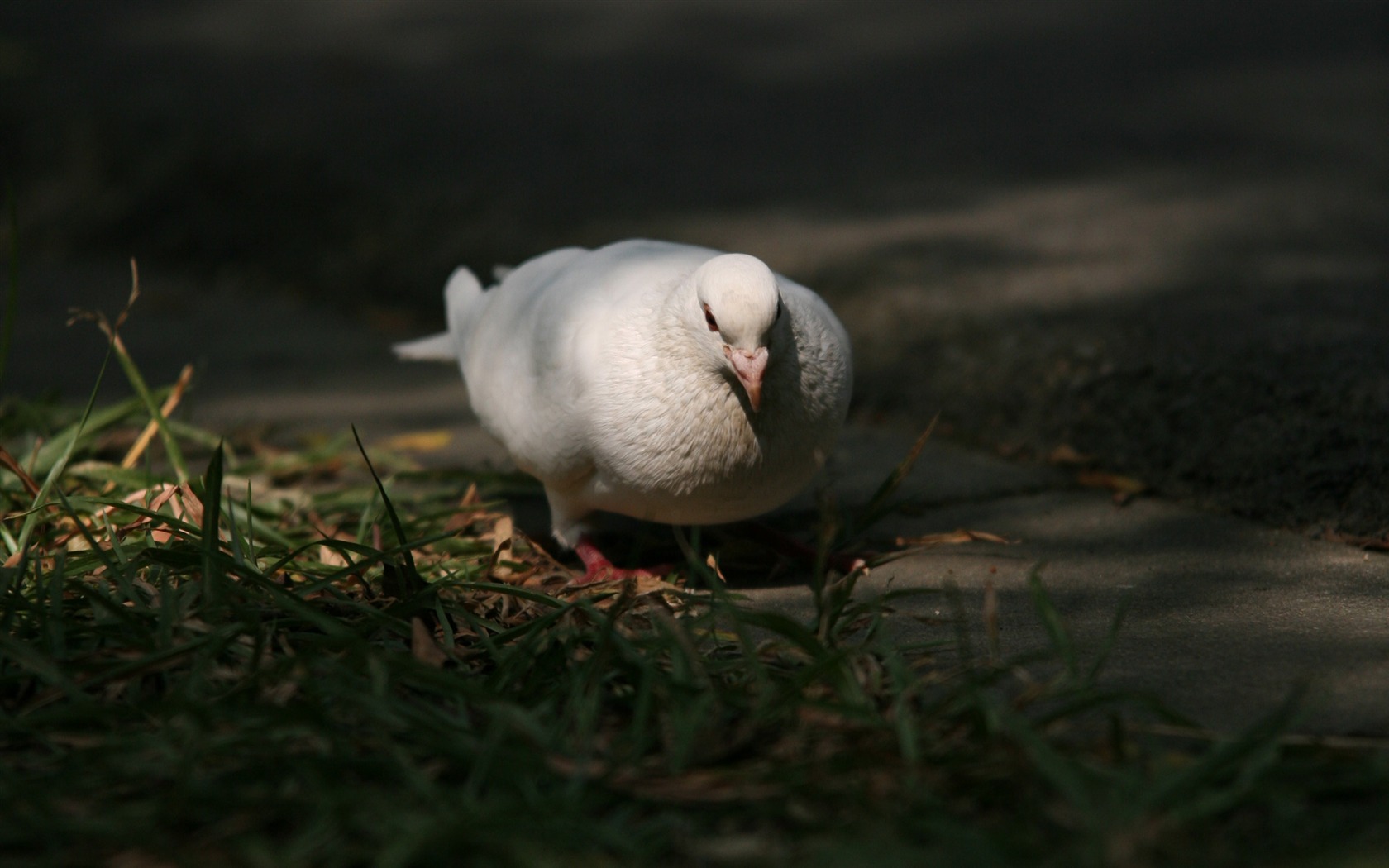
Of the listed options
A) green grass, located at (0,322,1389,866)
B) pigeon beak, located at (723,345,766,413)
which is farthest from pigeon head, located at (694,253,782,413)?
green grass, located at (0,322,1389,866)

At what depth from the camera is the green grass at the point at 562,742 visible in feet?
4.98

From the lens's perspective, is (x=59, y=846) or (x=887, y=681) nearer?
(x=59, y=846)

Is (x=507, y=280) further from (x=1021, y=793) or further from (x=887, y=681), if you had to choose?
(x=1021, y=793)

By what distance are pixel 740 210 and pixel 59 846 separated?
3.77 m

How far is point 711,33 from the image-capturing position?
7.26m

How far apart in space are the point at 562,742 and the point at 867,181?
12.7ft

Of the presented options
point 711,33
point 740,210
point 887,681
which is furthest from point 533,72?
point 887,681

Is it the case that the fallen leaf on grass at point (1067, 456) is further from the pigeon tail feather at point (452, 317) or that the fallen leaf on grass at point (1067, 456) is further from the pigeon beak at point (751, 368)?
the pigeon tail feather at point (452, 317)

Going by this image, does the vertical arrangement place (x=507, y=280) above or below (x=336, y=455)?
above

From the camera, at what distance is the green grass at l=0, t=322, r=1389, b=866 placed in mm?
1518

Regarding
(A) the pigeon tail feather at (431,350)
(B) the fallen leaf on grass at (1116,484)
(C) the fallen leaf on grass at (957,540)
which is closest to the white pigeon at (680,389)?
(C) the fallen leaf on grass at (957,540)

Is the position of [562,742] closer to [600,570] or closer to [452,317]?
[600,570]

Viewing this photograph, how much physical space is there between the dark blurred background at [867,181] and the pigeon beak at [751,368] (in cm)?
129

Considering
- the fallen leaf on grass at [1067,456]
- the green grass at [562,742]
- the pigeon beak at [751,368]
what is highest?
the pigeon beak at [751,368]
